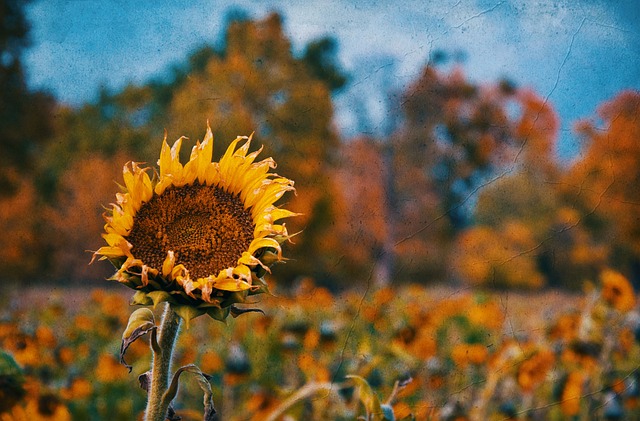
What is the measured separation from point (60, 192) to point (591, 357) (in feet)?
7.08

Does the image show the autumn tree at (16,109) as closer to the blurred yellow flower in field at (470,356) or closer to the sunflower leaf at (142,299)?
the blurred yellow flower in field at (470,356)

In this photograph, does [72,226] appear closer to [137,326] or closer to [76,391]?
[76,391]

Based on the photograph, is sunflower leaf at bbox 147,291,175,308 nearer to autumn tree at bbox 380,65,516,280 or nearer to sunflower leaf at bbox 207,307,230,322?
sunflower leaf at bbox 207,307,230,322

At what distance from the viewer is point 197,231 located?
52 centimetres

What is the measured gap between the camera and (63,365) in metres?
1.42

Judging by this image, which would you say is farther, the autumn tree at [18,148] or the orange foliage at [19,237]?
the orange foliage at [19,237]

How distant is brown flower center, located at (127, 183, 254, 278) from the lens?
1.66 ft

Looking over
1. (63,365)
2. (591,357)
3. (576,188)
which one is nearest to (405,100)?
(576,188)

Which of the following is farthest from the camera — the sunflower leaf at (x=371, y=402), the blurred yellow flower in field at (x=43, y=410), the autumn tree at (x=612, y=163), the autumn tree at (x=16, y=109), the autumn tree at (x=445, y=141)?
the autumn tree at (x=16, y=109)

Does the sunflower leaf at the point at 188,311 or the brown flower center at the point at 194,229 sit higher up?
the brown flower center at the point at 194,229

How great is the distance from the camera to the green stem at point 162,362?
52 cm

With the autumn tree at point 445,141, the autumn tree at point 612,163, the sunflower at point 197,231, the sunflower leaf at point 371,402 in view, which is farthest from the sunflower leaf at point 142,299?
the autumn tree at point 612,163

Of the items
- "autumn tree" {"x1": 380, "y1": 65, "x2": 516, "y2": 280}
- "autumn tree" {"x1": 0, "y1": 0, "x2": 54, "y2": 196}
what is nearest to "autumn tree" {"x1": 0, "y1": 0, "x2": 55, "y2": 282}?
"autumn tree" {"x1": 0, "y1": 0, "x2": 54, "y2": 196}

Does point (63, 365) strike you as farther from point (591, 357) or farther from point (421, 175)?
point (591, 357)
